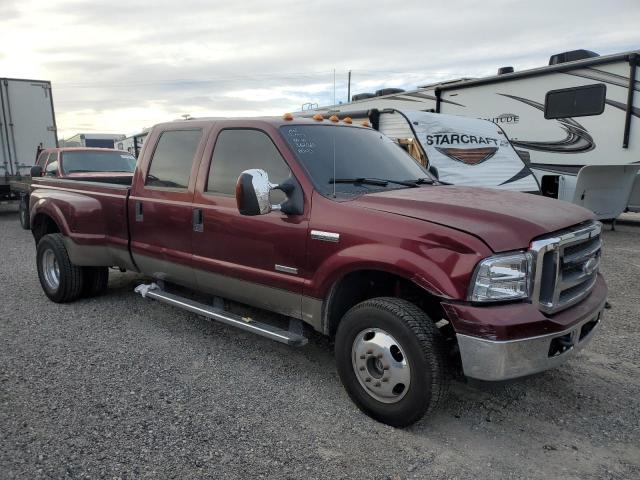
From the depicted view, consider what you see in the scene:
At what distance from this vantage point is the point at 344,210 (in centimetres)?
321

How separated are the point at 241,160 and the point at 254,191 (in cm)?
92

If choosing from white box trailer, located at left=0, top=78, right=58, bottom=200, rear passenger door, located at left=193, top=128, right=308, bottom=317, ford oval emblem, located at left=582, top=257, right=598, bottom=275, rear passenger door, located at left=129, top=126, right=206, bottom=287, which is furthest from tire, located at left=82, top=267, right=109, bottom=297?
white box trailer, located at left=0, top=78, right=58, bottom=200

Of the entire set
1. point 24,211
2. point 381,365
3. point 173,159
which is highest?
point 173,159

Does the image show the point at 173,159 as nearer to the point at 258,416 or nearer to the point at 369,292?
the point at 369,292

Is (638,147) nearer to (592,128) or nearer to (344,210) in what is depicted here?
(592,128)

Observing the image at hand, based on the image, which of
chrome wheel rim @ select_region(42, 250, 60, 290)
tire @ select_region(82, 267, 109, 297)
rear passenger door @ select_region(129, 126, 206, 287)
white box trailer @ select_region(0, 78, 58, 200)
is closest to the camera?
rear passenger door @ select_region(129, 126, 206, 287)

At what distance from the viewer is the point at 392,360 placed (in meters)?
2.95

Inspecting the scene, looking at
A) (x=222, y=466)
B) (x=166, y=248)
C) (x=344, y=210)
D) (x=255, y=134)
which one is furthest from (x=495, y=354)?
(x=166, y=248)

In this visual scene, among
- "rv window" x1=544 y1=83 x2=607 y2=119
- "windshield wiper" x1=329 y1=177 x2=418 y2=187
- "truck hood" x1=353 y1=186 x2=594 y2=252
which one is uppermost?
"rv window" x1=544 y1=83 x2=607 y2=119

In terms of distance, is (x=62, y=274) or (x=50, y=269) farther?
(x=50, y=269)

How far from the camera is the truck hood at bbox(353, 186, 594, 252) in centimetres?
272

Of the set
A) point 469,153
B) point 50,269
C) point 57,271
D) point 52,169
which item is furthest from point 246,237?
point 52,169

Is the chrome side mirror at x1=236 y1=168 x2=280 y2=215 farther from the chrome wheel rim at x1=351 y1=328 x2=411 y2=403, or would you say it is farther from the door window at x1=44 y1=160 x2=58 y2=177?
the door window at x1=44 y1=160 x2=58 y2=177

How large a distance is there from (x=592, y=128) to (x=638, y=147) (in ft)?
2.81
